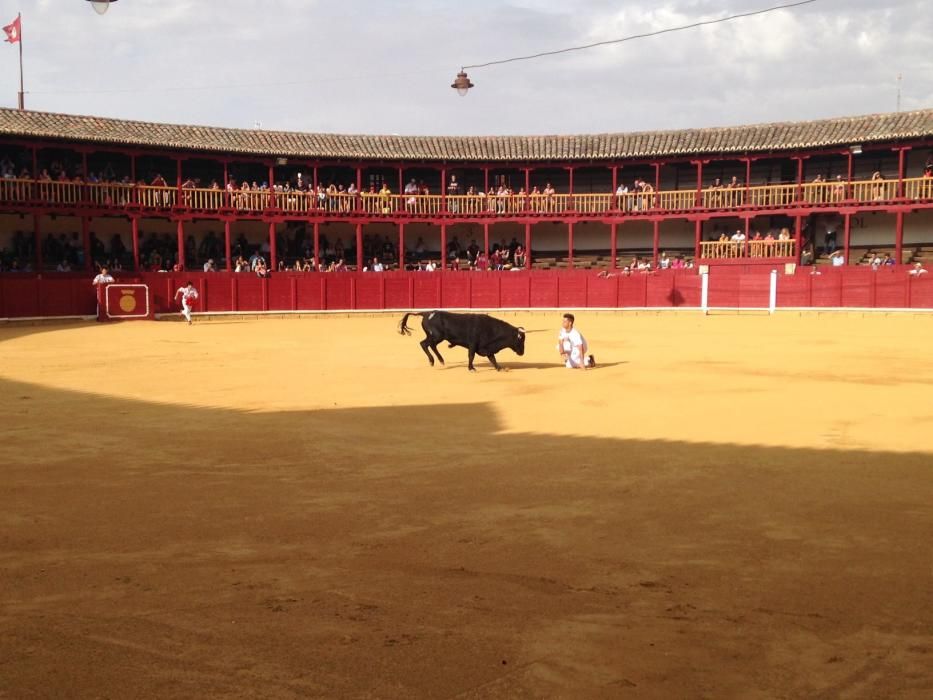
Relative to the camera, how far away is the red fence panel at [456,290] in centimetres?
3275

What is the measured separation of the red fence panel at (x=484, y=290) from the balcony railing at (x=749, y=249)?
7.62 metres

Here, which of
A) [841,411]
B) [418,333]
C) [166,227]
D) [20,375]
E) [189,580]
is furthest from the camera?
[166,227]

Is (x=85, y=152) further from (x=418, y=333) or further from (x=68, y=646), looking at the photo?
(x=68, y=646)

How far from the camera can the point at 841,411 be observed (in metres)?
9.06

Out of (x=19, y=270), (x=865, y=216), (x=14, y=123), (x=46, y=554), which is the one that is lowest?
(x=46, y=554)

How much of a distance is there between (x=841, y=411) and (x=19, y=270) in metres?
25.5

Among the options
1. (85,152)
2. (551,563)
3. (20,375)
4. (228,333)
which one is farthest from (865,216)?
(551,563)

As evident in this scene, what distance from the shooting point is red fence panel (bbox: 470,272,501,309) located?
1293 inches

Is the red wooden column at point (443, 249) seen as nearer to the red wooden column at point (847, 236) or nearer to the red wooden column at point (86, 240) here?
the red wooden column at point (86, 240)

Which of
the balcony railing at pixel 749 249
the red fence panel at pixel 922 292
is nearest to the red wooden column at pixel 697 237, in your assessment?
the balcony railing at pixel 749 249

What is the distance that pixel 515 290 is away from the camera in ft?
108

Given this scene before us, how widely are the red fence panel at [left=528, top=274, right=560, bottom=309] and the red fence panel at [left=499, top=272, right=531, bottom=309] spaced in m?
0.08

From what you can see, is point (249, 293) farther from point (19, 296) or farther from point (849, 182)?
point (849, 182)

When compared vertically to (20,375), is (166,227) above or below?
above
